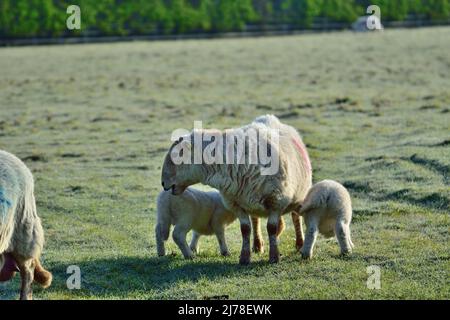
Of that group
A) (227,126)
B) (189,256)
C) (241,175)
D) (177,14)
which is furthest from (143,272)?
(177,14)

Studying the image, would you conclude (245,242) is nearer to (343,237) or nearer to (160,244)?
(343,237)

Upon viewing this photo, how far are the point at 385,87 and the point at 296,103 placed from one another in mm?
4482

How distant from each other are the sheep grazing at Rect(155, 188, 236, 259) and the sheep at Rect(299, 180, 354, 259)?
0.98 metres

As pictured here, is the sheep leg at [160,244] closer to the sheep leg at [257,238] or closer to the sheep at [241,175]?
the sheep at [241,175]

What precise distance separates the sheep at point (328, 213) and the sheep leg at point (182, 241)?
1285 millimetres

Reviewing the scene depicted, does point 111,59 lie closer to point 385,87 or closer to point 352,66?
point 352,66

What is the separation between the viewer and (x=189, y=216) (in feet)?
33.6

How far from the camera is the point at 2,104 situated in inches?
1027

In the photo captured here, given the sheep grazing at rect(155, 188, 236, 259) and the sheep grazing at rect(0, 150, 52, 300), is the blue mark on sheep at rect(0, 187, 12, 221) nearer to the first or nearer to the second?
the sheep grazing at rect(0, 150, 52, 300)

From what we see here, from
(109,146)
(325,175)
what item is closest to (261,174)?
(325,175)

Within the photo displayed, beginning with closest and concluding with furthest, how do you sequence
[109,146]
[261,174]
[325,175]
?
[261,174] < [325,175] < [109,146]

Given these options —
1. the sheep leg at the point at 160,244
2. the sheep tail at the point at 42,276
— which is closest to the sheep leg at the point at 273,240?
the sheep leg at the point at 160,244

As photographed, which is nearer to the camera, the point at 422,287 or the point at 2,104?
the point at 422,287

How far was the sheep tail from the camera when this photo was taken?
8.76 meters
